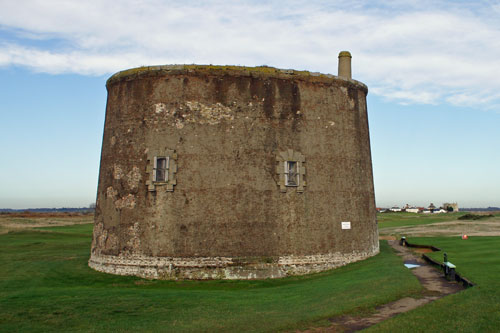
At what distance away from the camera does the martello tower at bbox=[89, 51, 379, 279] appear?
18.5m

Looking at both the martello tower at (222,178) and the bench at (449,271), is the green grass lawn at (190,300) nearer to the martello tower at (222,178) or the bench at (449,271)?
the martello tower at (222,178)

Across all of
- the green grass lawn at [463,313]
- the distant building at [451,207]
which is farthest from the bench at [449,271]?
the distant building at [451,207]

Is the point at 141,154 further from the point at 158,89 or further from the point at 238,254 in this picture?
the point at 238,254

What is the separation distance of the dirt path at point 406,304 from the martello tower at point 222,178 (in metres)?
5.08

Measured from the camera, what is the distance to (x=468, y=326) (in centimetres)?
917

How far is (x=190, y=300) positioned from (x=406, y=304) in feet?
20.0

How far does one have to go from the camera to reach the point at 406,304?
11641mm

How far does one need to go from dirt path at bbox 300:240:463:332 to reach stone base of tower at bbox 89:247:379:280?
4606 mm

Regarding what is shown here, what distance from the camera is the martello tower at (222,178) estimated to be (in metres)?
18.5

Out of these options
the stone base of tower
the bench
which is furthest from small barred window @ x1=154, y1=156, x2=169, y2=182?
the bench

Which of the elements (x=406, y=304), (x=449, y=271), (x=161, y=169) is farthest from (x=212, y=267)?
(x=449, y=271)

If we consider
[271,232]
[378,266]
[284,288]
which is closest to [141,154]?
[271,232]

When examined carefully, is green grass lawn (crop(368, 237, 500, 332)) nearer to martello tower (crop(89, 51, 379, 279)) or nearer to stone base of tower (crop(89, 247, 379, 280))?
stone base of tower (crop(89, 247, 379, 280))

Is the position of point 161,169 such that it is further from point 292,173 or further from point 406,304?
point 406,304
